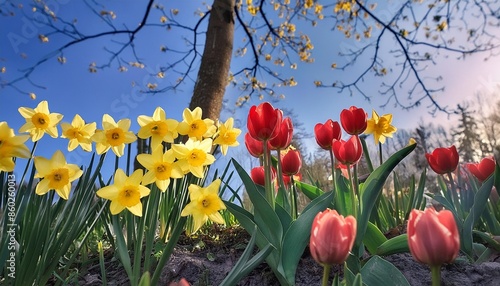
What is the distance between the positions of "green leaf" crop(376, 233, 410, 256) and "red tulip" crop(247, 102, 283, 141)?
0.50 m

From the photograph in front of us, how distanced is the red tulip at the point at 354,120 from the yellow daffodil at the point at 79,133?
0.89 m

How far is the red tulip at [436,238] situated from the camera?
581 millimetres

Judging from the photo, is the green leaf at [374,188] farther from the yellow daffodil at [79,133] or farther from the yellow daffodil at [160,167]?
the yellow daffodil at [79,133]

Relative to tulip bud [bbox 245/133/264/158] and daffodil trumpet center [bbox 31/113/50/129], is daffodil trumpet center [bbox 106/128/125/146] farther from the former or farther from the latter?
tulip bud [bbox 245/133/264/158]

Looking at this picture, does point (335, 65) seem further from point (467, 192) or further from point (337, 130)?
point (337, 130)

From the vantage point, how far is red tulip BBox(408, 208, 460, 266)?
0.58 meters

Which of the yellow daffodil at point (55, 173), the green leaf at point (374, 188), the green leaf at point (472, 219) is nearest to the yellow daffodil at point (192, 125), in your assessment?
the yellow daffodil at point (55, 173)

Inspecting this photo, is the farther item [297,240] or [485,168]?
[485,168]

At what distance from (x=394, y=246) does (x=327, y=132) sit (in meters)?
0.45

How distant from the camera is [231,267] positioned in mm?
1388

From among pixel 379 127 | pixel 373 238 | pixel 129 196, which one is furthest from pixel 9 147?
pixel 379 127

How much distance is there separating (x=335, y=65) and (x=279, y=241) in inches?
244

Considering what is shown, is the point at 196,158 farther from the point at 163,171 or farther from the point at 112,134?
the point at 112,134

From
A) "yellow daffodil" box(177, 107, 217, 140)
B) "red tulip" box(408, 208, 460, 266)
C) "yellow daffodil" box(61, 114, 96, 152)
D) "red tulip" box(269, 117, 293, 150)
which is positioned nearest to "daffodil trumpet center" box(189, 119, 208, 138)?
"yellow daffodil" box(177, 107, 217, 140)
